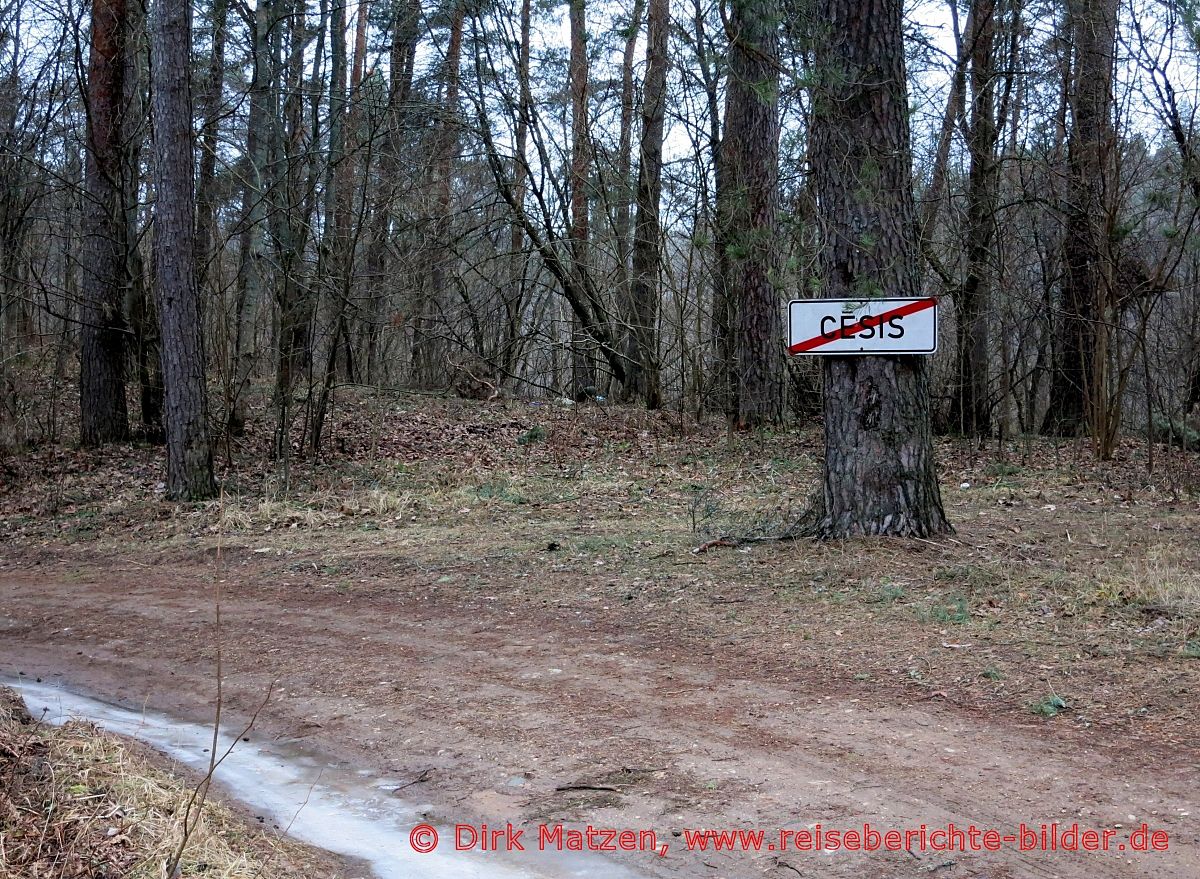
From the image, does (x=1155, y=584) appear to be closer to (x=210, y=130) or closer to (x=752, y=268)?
(x=752, y=268)

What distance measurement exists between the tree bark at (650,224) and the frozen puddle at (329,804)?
13.7m

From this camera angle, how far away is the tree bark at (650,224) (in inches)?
713

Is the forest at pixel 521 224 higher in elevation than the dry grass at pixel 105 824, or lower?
higher

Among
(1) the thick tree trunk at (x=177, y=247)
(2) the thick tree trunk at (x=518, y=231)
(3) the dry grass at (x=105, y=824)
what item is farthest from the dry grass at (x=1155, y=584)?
(2) the thick tree trunk at (x=518, y=231)

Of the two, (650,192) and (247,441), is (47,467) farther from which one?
(650,192)

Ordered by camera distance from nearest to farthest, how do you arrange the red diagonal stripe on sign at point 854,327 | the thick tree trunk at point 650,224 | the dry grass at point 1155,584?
the dry grass at point 1155,584 < the red diagonal stripe on sign at point 854,327 < the thick tree trunk at point 650,224

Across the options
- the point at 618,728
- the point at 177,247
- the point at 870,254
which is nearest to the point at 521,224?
the point at 177,247

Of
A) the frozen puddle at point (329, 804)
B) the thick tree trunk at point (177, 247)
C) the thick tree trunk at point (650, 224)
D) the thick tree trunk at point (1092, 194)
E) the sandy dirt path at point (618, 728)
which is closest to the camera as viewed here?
the frozen puddle at point (329, 804)

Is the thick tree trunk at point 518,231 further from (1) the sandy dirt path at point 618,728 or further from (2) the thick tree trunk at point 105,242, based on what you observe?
(1) the sandy dirt path at point 618,728

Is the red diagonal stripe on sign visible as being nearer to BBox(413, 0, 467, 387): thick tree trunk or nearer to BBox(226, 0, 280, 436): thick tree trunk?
BBox(226, 0, 280, 436): thick tree trunk

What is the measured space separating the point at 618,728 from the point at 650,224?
14.5 m

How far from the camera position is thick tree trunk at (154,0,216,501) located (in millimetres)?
12195

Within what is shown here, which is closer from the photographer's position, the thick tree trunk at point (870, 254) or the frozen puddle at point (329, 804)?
the frozen puddle at point (329, 804)

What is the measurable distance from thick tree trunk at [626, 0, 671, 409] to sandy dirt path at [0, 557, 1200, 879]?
11607mm
